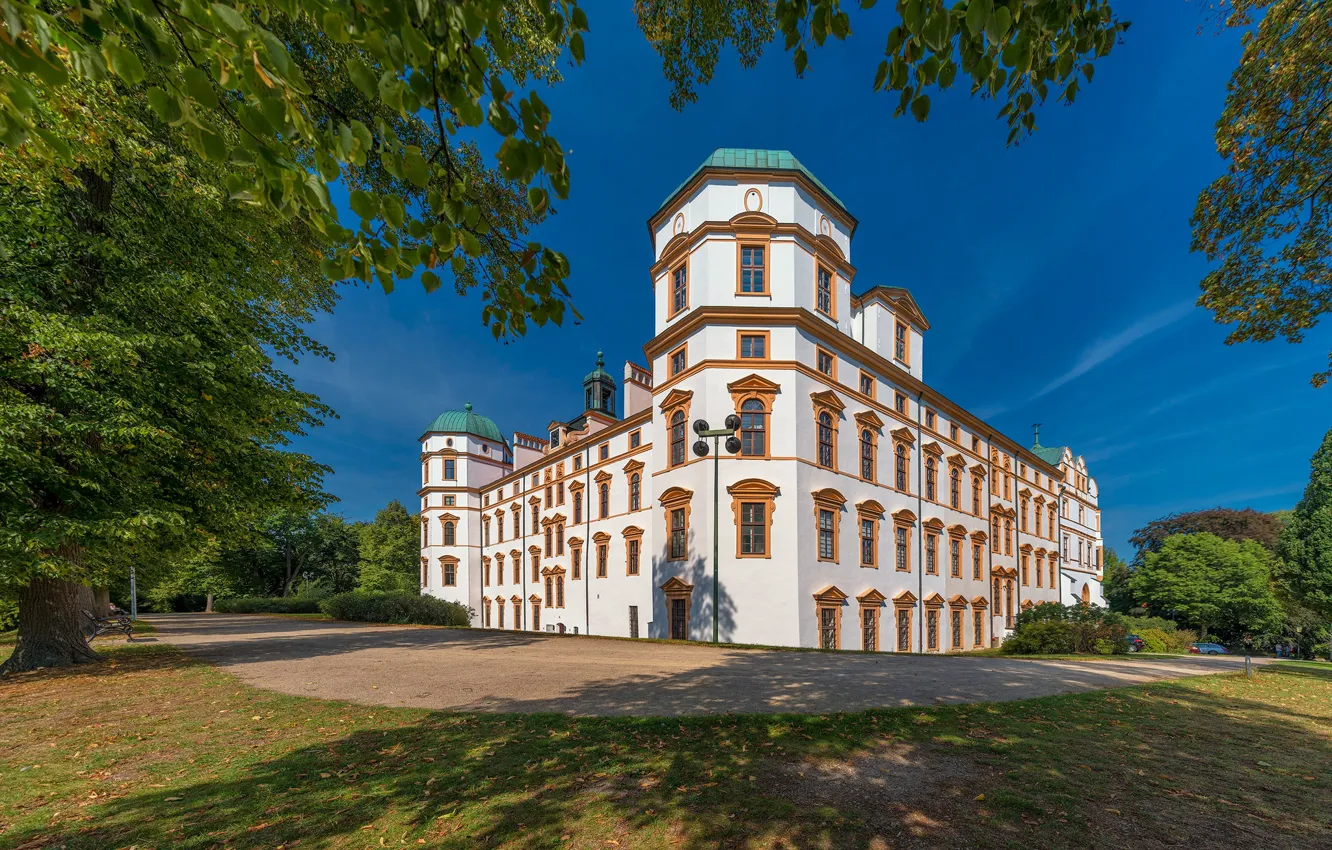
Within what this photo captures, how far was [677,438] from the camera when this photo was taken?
76.6ft

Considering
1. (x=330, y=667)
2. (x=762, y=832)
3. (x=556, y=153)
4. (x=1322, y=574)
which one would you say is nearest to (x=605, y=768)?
(x=762, y=832)

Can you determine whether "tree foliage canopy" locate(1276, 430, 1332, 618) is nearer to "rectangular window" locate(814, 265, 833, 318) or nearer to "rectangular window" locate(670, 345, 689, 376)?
"rectangular window" locate(814, 265, 833, 318)

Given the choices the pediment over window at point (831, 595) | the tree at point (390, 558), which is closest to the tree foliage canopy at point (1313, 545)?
the pediment over window at point (831, 595)

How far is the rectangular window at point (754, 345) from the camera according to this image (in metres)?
22.2

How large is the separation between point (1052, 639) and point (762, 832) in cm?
2044

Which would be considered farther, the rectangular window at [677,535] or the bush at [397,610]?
the bush at [397,610]

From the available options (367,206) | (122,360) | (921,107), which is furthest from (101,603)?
(921,107)

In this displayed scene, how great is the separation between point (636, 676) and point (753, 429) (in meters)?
13.3

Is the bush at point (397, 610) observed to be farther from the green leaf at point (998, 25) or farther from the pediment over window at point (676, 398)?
the green leaf at point (998, 25)

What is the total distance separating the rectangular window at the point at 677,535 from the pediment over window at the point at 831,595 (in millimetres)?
5508

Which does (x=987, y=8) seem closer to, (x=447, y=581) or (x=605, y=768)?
(x=605, y=768)

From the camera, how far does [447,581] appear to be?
47.8 metres

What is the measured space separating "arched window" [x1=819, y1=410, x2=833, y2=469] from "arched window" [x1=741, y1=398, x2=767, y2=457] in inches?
120

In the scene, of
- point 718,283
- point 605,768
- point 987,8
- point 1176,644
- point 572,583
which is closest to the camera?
point 987,8
